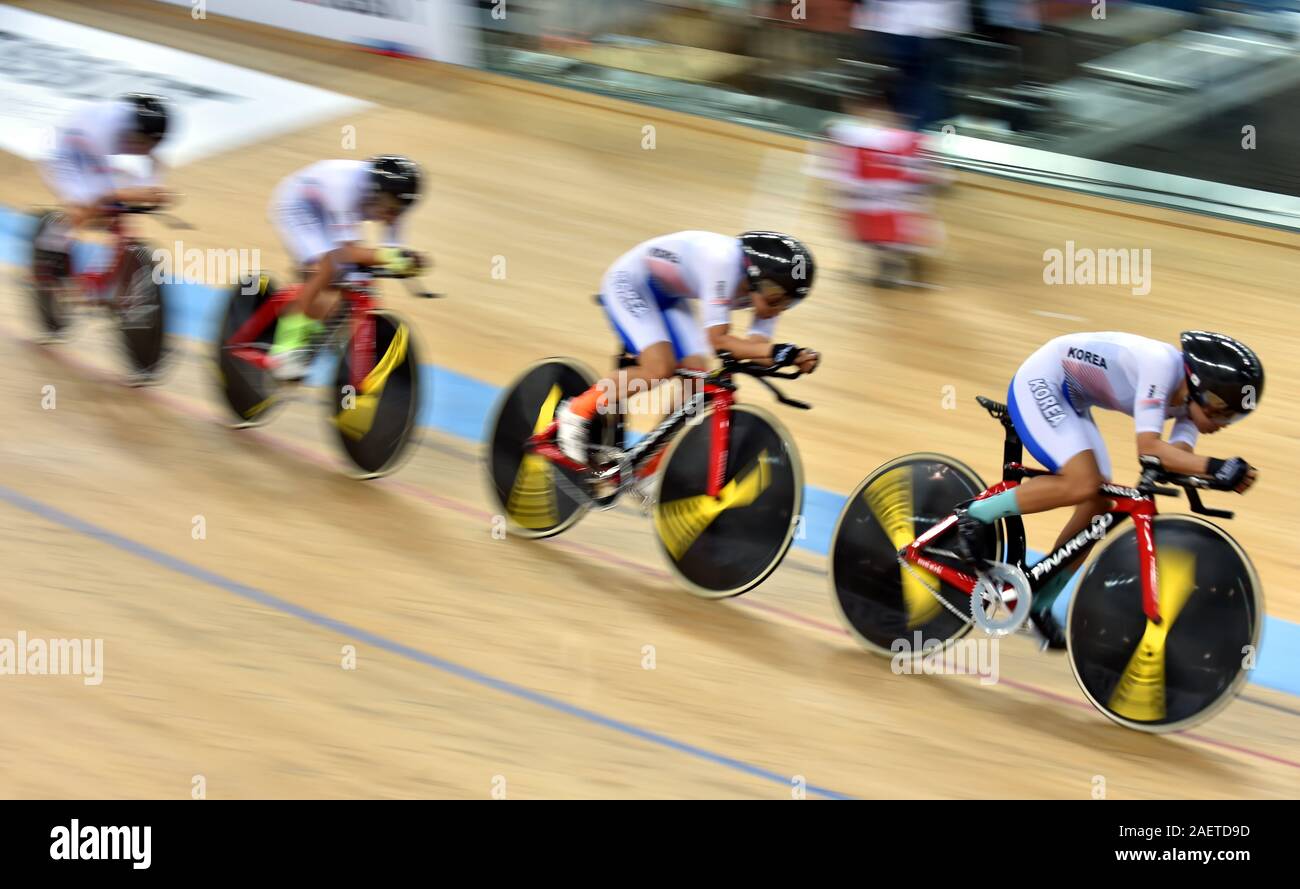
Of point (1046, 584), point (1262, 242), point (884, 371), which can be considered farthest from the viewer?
point (1262, 242)

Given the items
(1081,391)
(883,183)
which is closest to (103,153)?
(883,183)

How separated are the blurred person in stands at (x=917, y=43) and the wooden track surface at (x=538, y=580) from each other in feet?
2.18

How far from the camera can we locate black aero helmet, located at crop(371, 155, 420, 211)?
4.87 metres

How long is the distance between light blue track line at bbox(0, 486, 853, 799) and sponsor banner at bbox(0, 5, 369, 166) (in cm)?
395

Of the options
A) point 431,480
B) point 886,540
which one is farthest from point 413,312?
point 886,540

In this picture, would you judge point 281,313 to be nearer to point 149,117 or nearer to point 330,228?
point 330,228

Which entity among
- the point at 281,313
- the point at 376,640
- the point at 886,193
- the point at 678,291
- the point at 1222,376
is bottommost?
the point at 376,640

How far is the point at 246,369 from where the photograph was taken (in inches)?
224

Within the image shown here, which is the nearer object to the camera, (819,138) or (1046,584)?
(1046,584)

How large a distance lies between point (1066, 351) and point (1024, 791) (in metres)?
1.18

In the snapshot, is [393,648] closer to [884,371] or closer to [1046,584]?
[1046,584]

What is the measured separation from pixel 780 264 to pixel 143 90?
682cm

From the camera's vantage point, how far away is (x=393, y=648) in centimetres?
446

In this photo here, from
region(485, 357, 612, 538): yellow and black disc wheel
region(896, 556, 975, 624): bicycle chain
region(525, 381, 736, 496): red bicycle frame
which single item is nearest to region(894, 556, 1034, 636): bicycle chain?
region(896, 556, 975, 624): bicycle chain
